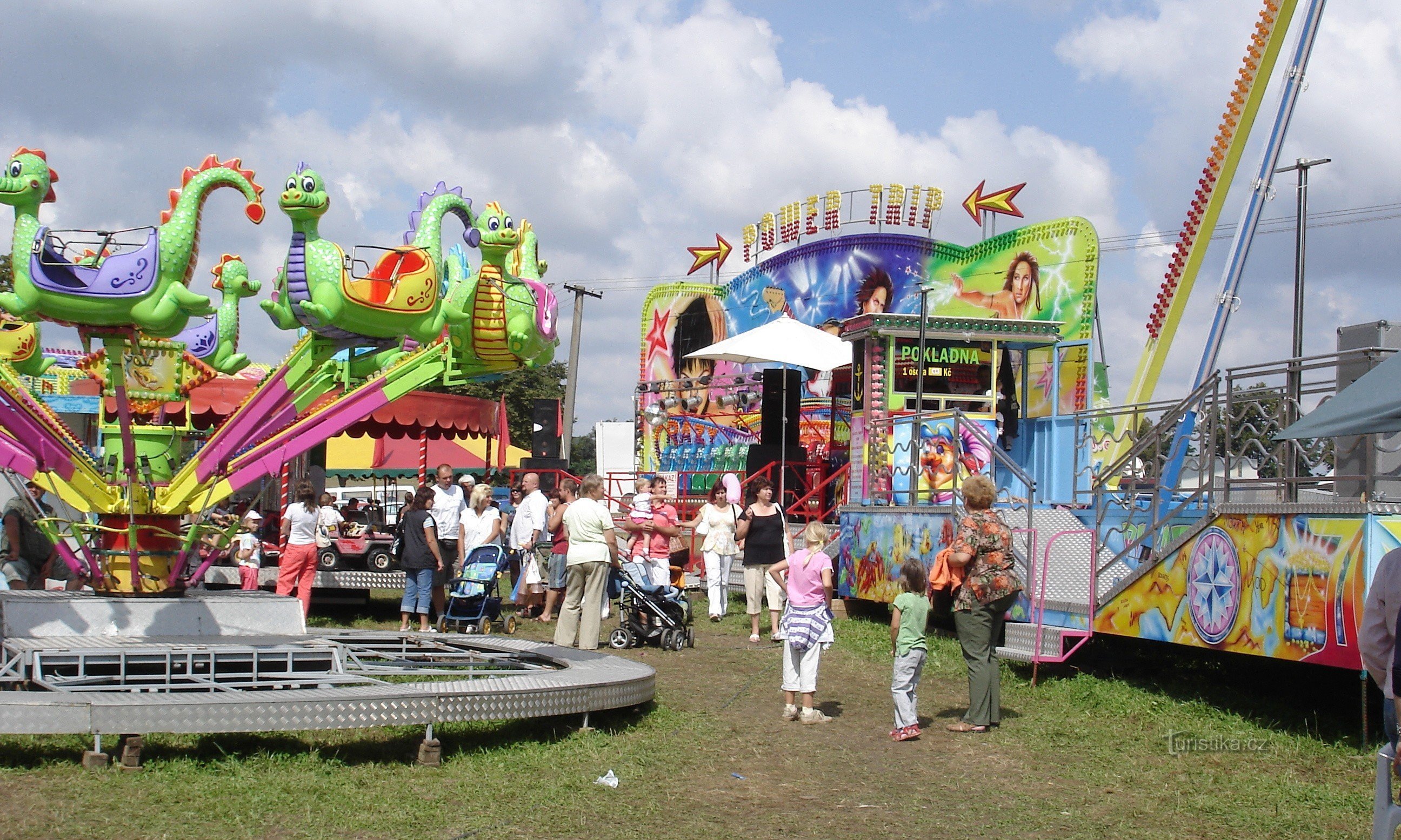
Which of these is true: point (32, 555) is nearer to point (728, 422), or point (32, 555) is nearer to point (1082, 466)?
point (1082, 466)

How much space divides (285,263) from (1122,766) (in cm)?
724

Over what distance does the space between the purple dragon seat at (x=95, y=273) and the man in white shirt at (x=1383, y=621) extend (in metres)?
7.90

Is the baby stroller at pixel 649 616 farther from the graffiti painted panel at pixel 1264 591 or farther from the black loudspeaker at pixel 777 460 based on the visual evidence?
the black loudspeaker at pixel 777 460

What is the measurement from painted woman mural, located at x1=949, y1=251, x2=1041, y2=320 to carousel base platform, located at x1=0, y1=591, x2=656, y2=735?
15.6 m

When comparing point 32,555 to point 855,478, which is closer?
point 32,555

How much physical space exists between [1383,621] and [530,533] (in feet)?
37.4

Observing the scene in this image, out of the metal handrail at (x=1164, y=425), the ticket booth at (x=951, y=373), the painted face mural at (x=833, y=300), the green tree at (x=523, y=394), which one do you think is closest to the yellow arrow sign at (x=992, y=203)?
the painted face mural at (x=833, y=300)

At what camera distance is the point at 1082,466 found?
488 inches

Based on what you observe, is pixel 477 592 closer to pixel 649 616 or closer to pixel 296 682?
pixel 649 616

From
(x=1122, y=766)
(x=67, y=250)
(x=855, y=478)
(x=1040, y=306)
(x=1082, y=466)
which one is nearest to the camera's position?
(x=1122, y=766)

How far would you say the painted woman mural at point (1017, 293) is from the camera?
23.0 metres

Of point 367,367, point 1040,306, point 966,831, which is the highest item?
point 1040,306

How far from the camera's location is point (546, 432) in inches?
1085

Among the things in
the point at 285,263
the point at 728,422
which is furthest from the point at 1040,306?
the point at 285,263
